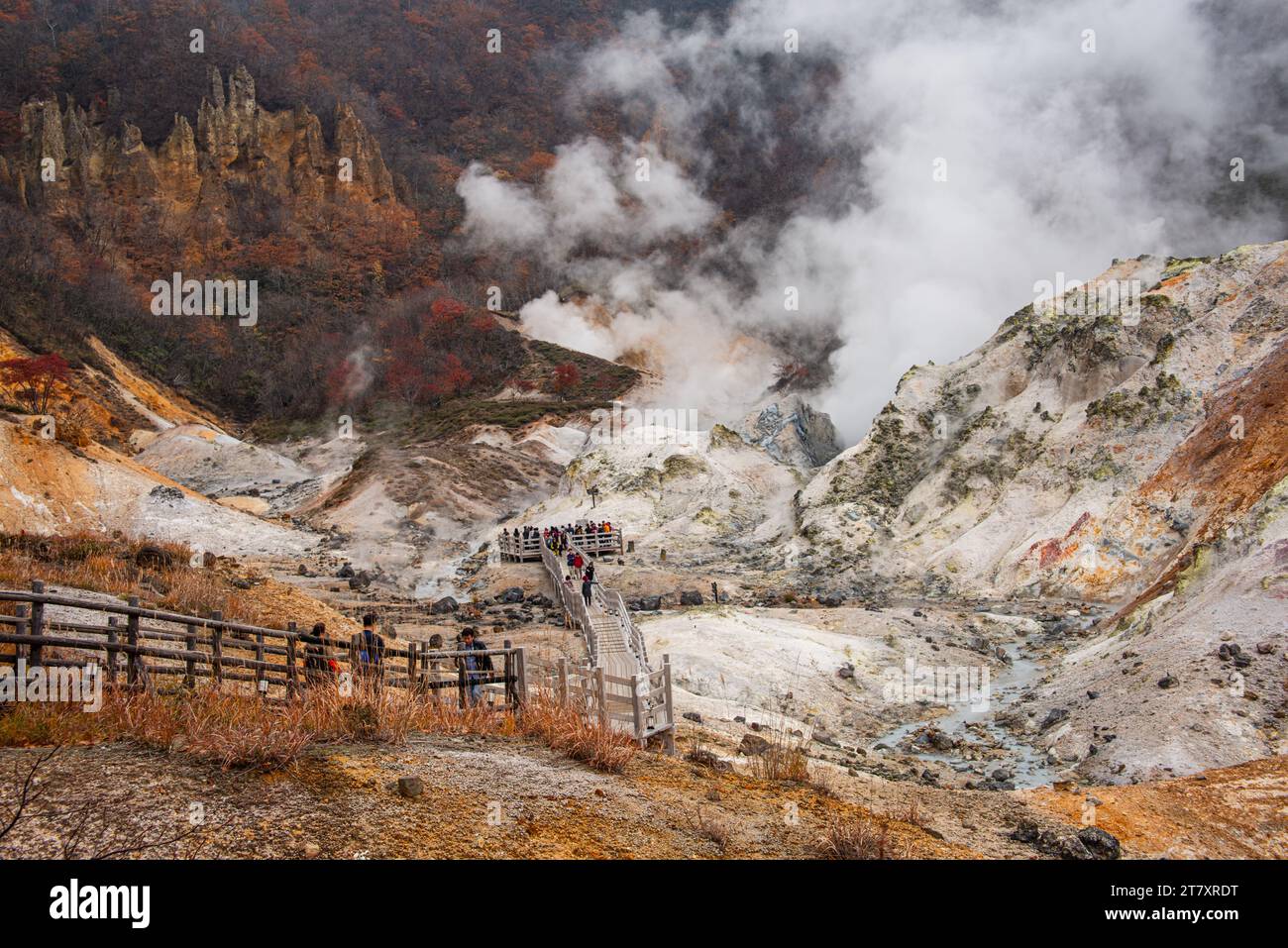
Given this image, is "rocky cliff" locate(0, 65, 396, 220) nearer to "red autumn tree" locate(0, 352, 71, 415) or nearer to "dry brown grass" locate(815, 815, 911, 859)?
"red autumn tree" locate(0, 352, 71, 415)

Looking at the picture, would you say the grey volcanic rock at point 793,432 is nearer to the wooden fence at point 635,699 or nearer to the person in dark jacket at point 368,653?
the wooden fence at point 635,699

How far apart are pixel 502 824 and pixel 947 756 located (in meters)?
9.58

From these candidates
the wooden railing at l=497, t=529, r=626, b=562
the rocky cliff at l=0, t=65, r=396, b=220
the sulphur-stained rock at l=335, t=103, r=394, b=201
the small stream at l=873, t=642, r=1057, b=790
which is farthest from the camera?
the sulphur-stained rock at l=335, t=103, r=394, b=201

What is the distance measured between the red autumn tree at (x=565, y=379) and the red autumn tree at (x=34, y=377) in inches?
1451

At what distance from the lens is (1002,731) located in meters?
14.7

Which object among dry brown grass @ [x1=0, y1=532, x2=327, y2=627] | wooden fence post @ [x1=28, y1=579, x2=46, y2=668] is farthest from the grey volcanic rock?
wooden fence post @ [x1=28, y1=579, x2=46, y2=668]

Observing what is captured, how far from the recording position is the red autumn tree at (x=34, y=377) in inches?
1699

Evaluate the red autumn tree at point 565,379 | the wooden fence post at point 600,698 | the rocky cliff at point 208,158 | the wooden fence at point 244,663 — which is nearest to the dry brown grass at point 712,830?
the wooden fence post at point 600,698

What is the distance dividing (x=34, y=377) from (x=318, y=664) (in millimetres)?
43072

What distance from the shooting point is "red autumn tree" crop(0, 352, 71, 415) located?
43144 millimetres

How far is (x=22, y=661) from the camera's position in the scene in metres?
7.44

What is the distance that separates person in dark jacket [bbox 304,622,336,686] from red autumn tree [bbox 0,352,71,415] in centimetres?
3987

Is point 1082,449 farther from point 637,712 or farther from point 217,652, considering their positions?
point 217,652
